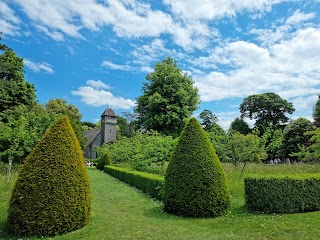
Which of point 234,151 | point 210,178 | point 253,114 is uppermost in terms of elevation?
point 253,114

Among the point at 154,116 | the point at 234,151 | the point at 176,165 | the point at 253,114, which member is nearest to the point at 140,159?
the point at 234,151

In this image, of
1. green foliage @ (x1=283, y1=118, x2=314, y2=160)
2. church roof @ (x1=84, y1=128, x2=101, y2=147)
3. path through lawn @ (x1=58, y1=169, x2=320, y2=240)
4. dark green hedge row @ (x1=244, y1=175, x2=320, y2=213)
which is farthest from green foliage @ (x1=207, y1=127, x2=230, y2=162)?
church roof @ (x1=84, y1=128, x2=101, y2=147)

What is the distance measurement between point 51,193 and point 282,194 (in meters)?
6.29

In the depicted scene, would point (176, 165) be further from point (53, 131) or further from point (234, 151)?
point (234, 151)

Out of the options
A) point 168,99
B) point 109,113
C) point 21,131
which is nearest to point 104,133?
point 109,113

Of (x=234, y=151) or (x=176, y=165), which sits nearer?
(x=176, y=165)

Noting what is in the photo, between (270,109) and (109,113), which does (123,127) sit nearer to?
(109,113)

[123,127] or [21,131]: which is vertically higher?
[123,127]

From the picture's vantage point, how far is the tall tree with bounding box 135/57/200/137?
102 feet

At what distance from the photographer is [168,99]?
3162 centimetres

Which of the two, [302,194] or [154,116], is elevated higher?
[154,116]

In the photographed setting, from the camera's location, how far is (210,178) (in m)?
7.66

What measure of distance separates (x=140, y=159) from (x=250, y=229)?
11.9 m

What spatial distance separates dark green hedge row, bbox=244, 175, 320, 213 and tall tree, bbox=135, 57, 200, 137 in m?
21.8
